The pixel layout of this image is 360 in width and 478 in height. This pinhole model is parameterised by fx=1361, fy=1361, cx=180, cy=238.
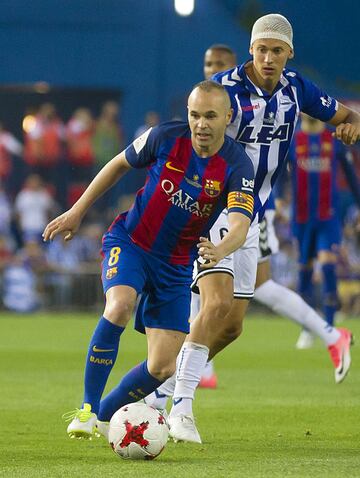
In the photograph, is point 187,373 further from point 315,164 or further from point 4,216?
point 4,216

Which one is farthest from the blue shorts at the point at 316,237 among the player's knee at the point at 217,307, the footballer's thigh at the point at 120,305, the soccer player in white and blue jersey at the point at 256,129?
the footballer's thigh at the point at 120,305

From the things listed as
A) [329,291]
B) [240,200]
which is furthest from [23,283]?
[240,200]

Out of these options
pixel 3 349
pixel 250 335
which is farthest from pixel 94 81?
pixel 3 349

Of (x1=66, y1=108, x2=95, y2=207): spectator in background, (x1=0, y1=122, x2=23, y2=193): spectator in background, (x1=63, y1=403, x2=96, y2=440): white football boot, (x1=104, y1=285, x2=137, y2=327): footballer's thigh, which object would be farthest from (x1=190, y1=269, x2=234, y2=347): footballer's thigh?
(x1=0, y1=122, x2=23, y2=193): spectator in background

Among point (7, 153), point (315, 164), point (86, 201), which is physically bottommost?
point (7, 153)

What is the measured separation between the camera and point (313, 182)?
16672 mm

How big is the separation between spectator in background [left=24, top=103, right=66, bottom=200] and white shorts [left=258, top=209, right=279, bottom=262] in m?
13.3

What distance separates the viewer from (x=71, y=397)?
1035 centimetres

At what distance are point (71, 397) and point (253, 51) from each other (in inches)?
127

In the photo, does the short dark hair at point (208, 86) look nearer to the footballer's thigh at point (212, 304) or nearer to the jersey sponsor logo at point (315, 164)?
the footballer's thigh at point (212, 304)

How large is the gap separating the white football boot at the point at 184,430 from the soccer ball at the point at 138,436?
2.27ft

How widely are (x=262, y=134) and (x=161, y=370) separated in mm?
1796

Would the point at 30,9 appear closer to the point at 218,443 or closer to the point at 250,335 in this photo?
the point at 250,335

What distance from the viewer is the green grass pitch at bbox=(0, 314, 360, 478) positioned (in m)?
6.72
